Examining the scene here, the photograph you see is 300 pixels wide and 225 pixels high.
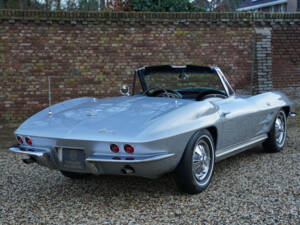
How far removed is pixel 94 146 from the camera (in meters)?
3.31

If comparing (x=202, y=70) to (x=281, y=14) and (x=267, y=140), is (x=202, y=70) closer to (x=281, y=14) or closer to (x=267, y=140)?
(x=267, y=140)

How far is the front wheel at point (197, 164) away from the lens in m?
3.58

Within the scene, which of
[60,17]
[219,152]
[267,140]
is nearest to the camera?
[219,152]

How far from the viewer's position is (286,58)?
400 inches

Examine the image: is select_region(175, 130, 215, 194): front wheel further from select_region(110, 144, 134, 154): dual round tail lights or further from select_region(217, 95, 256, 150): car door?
select_region(110, 144, 134, 154): dual round tail lights

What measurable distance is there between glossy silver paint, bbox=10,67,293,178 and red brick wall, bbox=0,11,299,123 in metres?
4.59

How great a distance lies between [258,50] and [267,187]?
6.49 meters

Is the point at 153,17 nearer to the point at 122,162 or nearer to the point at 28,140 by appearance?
the point at 28,140

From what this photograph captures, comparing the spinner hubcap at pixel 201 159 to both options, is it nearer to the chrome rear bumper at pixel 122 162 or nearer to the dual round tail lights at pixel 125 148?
the chrome rear bumper at pixel 122 162

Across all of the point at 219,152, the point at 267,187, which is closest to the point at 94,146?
the point at 219,152

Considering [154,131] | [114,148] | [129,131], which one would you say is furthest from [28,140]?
[154,131]

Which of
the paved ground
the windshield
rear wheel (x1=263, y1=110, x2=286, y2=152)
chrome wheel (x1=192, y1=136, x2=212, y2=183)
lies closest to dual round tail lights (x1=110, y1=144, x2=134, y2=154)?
the paved ground

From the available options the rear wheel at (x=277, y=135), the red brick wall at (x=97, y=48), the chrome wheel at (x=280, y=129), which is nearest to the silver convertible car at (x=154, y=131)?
the rear wheel at (x=277, y=135)

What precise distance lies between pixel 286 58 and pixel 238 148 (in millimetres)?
6373
